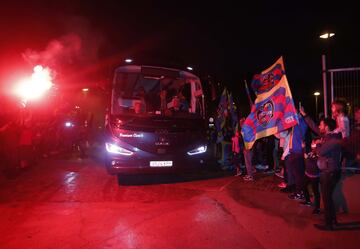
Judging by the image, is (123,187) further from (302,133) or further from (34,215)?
(302,133)

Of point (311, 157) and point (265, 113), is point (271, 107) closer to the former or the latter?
point (265, 113)

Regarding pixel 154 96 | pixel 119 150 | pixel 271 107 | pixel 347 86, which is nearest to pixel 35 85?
pixel 154 96

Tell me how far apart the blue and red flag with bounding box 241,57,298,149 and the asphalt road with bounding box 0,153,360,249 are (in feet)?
4.73

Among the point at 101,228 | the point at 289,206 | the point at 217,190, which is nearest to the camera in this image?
the point at 101,228

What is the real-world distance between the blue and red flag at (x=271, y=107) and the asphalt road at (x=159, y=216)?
1.44m

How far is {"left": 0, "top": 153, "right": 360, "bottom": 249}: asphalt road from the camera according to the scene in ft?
17.8

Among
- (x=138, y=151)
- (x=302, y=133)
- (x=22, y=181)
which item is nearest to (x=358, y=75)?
(x=302, y=133)

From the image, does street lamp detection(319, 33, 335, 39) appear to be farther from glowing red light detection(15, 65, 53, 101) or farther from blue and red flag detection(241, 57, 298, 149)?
glowing red light detection(15, 65, 53, 101)

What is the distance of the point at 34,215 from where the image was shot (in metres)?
6.79

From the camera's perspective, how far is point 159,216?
667 cm

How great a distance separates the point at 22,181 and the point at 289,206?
7.22 m

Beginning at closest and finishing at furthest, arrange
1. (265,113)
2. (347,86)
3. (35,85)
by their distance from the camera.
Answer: (347,86)
(265,113)
(35,85)

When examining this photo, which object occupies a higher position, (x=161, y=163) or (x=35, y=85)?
(x=35, y=85)

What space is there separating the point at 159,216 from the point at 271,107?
11.6 ft
